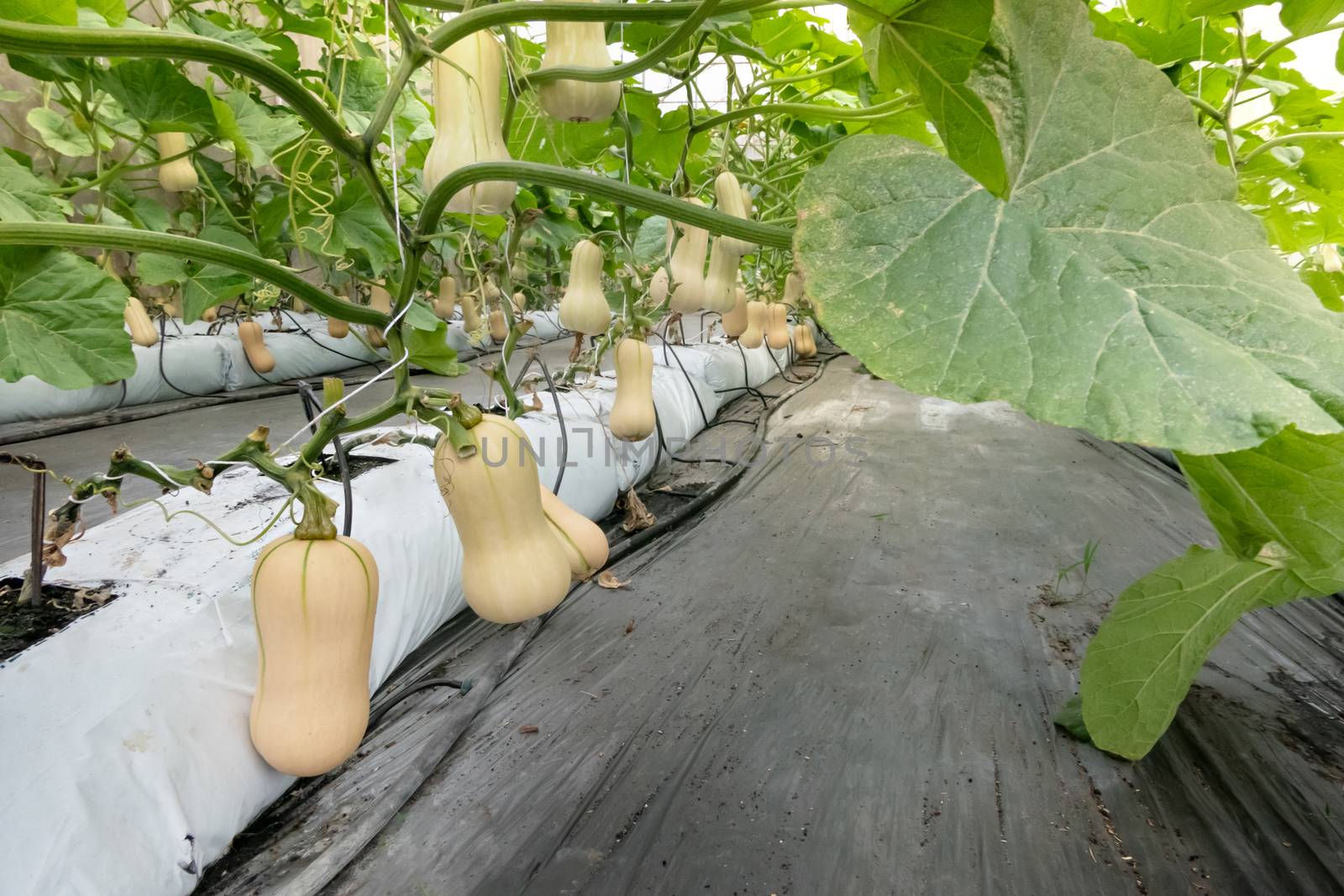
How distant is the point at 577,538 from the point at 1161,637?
994 millimetres

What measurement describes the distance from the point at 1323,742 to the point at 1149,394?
5.67 ft

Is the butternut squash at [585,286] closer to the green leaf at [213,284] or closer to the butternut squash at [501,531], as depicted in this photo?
the green leaf at [213,284]

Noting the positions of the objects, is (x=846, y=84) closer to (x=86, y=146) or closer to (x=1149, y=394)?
(x=1149, y=394)

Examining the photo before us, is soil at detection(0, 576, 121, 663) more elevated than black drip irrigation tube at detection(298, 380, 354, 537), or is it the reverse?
black drip irrigation tube at detection(298, 380, 354, 537)

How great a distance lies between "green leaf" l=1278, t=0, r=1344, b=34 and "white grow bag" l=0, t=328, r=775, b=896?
1661 mm

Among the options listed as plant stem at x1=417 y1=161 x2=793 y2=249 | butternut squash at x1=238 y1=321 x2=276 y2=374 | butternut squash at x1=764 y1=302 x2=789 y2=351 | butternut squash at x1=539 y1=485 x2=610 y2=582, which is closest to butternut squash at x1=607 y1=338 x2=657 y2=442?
butternut squash at x1=539 y1=485 x2=610 y2=582

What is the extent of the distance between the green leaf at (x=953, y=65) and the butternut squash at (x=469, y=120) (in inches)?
14.4

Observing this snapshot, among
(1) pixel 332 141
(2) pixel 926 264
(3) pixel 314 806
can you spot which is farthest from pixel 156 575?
(2) pixel 926 264

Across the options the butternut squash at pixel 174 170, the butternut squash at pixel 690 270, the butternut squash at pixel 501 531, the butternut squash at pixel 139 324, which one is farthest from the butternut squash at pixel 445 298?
the butternut squash at pixel 501 531

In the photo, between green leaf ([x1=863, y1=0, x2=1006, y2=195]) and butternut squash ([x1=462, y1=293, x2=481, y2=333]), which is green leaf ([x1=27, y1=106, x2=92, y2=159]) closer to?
green leaf ([x1=863, y1=0, x2=1006, y2=195])

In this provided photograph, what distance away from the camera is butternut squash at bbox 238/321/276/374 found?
14.8ft

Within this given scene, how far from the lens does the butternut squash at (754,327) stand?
3.32m

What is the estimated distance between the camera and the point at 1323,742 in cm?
152

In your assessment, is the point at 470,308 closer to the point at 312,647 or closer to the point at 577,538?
the point at 577,538
